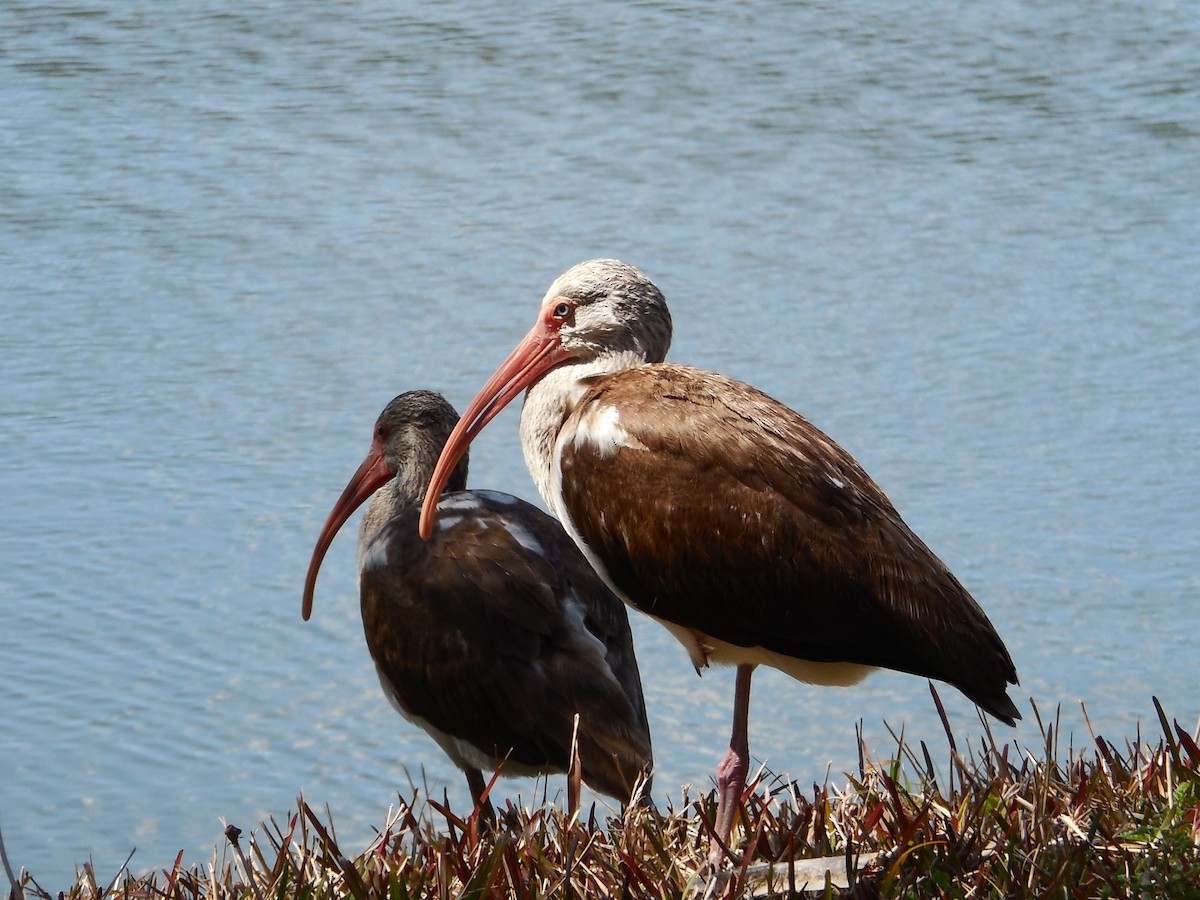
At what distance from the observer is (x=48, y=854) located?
4.98 metres

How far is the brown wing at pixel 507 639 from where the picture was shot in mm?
4785

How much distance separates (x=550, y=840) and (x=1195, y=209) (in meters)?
6.34

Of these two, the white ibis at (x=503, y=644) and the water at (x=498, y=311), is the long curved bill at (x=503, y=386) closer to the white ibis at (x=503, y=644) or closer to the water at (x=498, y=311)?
the white ibis at (x=503, y=644)

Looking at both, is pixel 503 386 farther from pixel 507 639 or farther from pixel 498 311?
pixel 498 311

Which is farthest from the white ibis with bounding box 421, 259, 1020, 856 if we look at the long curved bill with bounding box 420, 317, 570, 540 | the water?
the water

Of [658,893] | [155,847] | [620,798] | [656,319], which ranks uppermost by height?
[656,319]

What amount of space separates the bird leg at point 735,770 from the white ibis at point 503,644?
467 millimetres

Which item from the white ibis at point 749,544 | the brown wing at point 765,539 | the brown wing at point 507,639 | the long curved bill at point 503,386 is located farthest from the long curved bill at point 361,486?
the brown wing at point 765,539

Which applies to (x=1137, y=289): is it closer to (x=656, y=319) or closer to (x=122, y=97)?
Result: (x=656, y=319)

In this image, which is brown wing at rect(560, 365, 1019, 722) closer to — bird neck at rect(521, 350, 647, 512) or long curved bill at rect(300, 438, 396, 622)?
bird neck at rect(521, 350, 647, 512)

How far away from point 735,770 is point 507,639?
3.19ft

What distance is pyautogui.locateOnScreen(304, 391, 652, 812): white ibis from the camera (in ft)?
15.7

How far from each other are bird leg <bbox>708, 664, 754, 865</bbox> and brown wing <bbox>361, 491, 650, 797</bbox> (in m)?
0.48

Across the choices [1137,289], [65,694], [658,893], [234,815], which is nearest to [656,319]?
[658,893]
